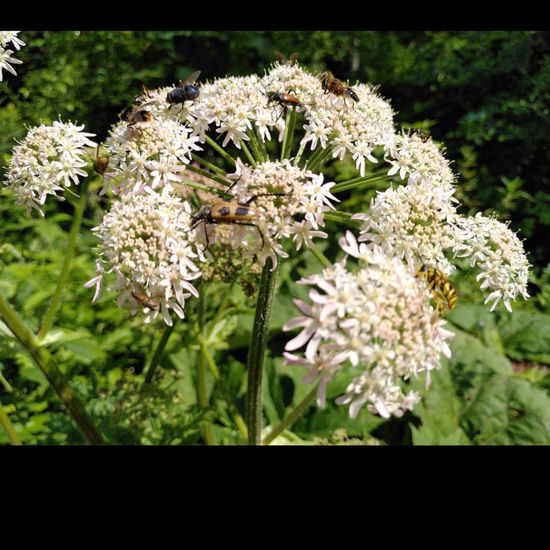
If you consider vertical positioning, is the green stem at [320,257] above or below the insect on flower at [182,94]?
below

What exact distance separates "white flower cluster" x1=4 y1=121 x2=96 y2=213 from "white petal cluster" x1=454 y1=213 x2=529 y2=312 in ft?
6.84

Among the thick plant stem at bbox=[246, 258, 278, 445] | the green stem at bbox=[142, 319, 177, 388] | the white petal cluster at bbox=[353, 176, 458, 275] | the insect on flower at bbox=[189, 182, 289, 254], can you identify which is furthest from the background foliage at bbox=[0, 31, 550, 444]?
the white petal cluster at bbox=[353, 176, 458, 275]

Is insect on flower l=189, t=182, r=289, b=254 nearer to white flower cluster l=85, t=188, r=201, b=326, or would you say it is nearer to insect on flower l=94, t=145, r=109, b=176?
white flower cluster l=85, t=188, r=201, b=326

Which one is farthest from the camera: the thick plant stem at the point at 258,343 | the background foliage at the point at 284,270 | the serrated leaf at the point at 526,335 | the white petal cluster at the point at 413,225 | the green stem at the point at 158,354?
the serrated leaf at the point at 526,335

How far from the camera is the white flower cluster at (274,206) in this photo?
2.31m

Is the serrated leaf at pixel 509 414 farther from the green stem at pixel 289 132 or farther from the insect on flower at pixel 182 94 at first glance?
the insect on flower at pixel 182 94

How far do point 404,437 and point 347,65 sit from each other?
19.9 ft

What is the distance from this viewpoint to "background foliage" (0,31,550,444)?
3.51m

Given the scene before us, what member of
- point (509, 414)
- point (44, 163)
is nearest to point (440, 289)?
point (44, 163)

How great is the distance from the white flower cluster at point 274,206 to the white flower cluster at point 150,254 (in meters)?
0.15

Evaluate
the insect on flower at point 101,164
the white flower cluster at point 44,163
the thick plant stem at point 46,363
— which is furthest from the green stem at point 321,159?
the thick plant stem at point 46,363

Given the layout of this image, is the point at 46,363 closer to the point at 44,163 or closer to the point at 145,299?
the point at 145,299

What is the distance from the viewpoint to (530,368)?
15.8 ft

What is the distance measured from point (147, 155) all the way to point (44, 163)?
0.60 m
